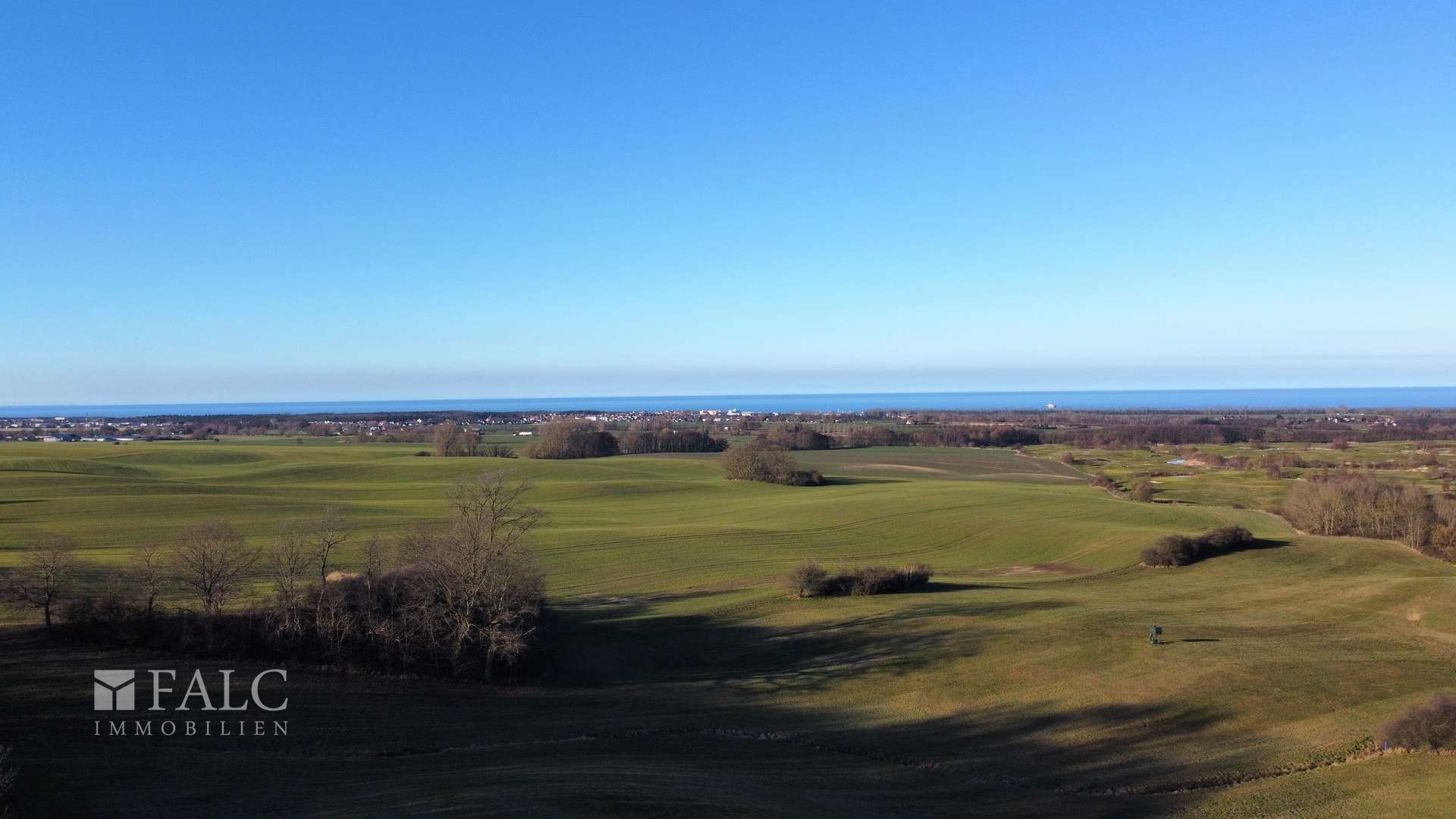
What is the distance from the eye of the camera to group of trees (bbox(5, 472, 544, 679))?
29.8 m

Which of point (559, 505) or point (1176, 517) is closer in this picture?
point (1176, 517)

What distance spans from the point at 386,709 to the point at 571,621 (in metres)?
11.9

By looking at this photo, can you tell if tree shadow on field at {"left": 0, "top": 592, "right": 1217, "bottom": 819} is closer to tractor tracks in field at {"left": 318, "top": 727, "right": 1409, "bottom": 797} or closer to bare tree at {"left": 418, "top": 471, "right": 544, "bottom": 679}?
tractor tracks in field at {"left": 318, "top": 727, "right": 1409, "bottom": 797}

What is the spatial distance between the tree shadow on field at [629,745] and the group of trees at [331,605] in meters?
1.46

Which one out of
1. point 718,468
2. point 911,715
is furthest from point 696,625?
point 718,468

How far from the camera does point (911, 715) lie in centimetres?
2627

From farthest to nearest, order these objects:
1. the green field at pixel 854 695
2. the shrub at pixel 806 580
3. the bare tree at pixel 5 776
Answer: the shrub at pixel 806 580
the green field at pixel 854 695
the bare tree at pixel 5 776

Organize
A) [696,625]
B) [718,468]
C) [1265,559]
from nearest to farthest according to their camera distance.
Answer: [696,625] → [1265,559] → [718,468]

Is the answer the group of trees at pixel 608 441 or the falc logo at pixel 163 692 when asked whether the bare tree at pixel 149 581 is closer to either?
the falc logo at pixel 163 692

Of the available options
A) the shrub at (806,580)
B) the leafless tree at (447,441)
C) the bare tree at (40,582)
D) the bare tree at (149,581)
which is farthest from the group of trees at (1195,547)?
the leafless tree at (447,441)

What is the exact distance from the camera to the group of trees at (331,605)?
97.6ft

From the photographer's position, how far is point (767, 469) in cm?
9406

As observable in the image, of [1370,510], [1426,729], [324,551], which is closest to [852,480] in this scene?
[1370,510]

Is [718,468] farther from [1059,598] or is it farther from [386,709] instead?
[386,709]
